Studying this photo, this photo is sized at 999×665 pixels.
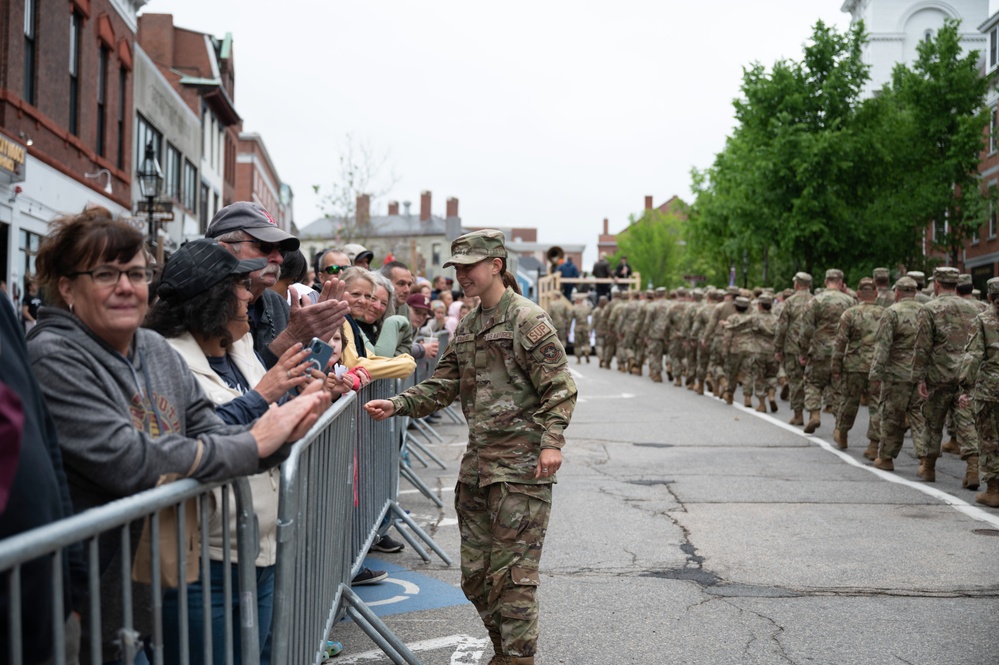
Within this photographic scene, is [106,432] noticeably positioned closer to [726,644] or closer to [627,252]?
[726,644]

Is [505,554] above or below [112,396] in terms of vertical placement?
below

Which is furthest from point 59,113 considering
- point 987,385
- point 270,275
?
point 270,275

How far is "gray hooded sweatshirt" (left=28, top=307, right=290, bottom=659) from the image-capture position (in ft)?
8.68

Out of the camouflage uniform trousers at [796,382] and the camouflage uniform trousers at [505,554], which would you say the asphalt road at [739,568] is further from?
the camouflage uniform trousers at [796,382]

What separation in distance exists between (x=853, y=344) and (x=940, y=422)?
9.20 feet

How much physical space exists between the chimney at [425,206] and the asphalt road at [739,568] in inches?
4059

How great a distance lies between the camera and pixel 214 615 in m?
3.40

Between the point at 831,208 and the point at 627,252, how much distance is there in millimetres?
71993

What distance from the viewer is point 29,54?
59.0ft

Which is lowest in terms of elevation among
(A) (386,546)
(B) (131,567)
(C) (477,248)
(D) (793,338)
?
(A) (386,546)

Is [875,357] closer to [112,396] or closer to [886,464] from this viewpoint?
[886,464]

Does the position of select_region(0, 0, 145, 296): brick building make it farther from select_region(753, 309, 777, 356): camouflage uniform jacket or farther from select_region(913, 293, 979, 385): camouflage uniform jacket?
select_region(753, 309, 777, 356): camouflage uniform jacket

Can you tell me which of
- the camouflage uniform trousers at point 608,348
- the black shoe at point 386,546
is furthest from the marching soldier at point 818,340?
the camouflage uniform trousers at point 608,348

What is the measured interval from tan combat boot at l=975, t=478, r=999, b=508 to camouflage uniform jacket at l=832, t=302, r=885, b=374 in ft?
12.9
